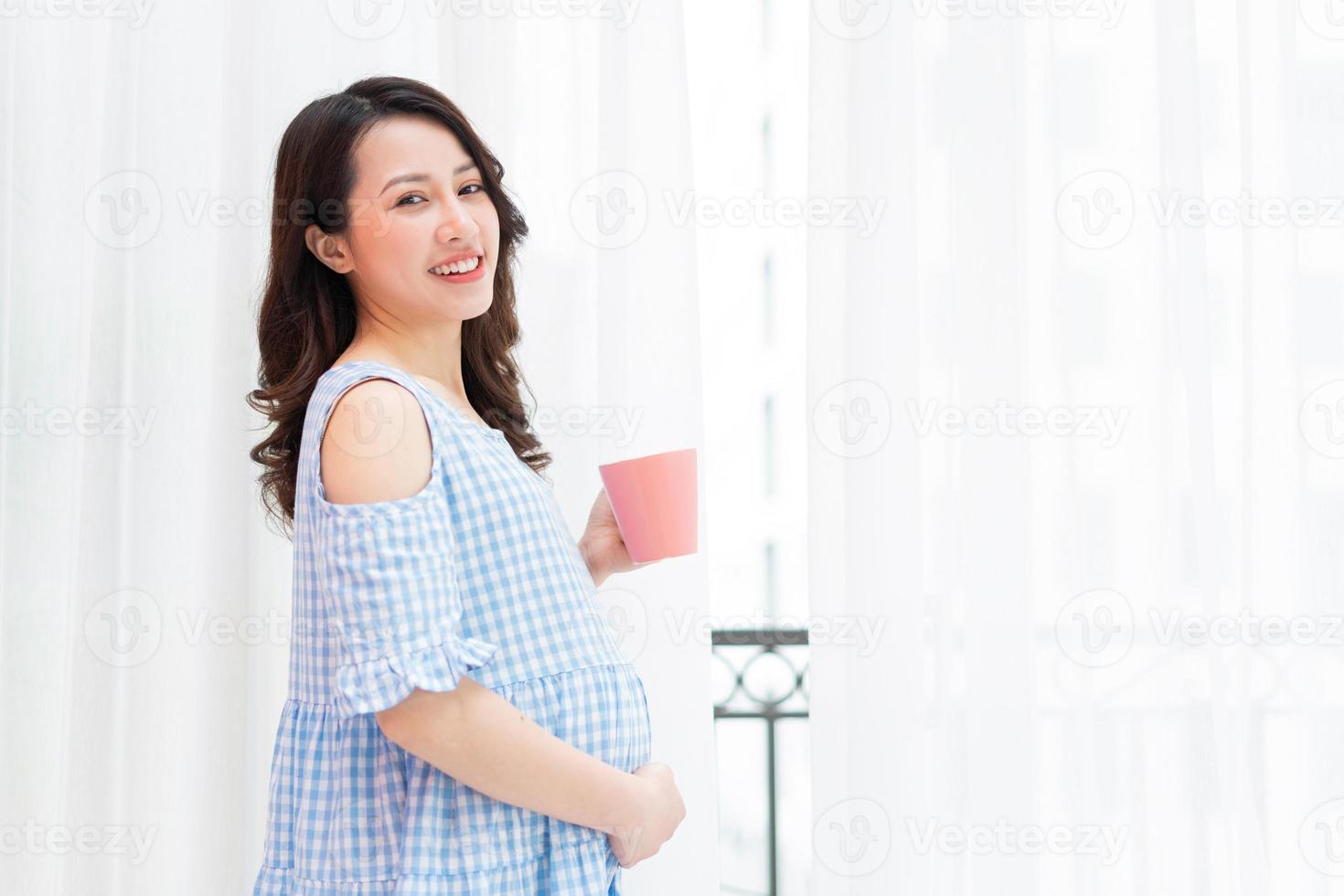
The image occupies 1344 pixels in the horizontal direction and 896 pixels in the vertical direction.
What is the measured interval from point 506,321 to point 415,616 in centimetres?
44

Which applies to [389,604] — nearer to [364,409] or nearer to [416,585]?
[416,585]

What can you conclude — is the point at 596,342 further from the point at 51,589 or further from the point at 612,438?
the point at 51,589

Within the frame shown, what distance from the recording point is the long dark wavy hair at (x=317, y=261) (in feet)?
2.87

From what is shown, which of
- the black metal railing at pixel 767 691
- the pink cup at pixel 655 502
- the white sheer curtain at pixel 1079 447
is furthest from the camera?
the black metal railing at pixel 767 691

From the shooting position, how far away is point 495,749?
73cm

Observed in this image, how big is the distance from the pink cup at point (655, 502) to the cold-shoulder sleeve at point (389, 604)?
25 cm

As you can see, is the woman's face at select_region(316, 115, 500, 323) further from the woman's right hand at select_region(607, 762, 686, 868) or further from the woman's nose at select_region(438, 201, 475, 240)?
the woman's right hand at select_region(607, 762, 686, 868)

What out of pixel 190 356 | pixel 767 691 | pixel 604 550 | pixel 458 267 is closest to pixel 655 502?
pixel 604 550

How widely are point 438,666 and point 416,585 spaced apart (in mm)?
54

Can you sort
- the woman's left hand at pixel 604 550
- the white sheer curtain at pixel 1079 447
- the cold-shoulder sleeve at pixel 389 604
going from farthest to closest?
the white sheer curtain at pixel 1079 447 < the woman's left hand at pixel 604 550 < the cold-shoulder sleeve at pixel 389 604

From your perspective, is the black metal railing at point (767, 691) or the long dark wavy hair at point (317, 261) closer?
the long dark wavy hair at point (317, 261)

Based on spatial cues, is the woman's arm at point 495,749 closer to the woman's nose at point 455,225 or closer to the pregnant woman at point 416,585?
the pregnant woman at point 416,585

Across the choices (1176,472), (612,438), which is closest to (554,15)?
(612,438)

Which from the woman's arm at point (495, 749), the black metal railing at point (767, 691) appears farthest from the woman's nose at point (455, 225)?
the black metal railing at point (767, 691)
